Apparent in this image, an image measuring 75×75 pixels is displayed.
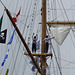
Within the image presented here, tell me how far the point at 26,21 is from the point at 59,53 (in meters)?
1.22

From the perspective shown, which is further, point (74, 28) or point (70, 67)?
point (70, 67)

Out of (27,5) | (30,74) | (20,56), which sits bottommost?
(30,74)

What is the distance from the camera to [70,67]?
4.73m

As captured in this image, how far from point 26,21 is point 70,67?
1.68m

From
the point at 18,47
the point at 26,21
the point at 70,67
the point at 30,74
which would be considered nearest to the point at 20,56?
the point at 18,47

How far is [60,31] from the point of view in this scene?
3488 mm

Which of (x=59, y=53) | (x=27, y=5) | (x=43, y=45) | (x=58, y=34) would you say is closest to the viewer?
(x=43, y=45)

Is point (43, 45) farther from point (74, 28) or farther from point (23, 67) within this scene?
point (23, 67)

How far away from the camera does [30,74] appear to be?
4.74m

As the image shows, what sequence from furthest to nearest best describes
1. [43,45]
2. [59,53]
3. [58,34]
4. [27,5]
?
[27,5] < [59,53] < [58,34] < [43,45]

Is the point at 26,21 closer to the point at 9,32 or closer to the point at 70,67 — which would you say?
the point at 9,32

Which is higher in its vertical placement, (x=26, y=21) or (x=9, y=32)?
(x=26, y=21)

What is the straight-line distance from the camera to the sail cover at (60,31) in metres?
3.43

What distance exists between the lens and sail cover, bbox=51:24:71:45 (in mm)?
3431
